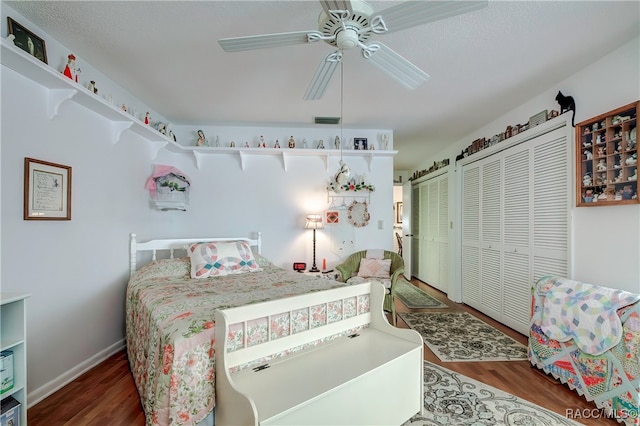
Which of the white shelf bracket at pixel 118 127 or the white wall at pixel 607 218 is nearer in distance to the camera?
the white wall at pixel 607 218

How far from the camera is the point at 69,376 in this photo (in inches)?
86.5

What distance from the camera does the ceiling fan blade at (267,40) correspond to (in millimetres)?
1421

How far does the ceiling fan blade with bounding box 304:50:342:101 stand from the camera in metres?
1.60

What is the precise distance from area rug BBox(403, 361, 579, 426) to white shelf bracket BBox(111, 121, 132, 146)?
10.8 ft

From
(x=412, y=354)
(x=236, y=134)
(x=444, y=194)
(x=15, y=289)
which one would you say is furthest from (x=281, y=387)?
(x=444, y=194)

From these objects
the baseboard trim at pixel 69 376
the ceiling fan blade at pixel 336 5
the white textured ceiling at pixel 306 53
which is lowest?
the baseboard trim at pixel 69 376

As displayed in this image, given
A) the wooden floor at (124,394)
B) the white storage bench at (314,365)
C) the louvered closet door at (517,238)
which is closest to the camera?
the white storage bench at (314,365)

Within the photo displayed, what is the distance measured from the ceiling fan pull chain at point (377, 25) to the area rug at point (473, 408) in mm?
2242

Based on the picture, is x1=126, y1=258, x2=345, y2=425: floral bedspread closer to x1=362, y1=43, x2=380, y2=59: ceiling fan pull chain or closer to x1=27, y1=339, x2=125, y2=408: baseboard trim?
x1=27, y1=339, x2=125, y2=408: baseboard trim

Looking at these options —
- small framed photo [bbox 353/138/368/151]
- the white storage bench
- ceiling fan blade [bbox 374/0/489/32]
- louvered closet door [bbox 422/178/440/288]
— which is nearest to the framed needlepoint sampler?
ceiling fan blade [bbox 374/0/489/32]

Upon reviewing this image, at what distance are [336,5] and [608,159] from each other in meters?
2.36

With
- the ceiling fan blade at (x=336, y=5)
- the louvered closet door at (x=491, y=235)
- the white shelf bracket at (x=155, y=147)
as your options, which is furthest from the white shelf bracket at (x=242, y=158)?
the louvered closet door at (x=491, y=235)

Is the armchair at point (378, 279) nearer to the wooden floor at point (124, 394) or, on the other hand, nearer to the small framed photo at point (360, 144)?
the wooden floor at point (124, 394)

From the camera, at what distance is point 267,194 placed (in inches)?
154
